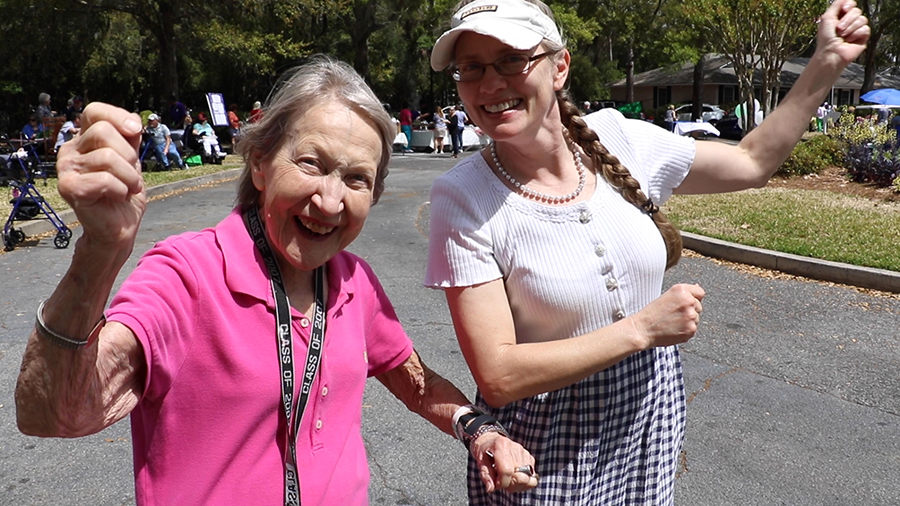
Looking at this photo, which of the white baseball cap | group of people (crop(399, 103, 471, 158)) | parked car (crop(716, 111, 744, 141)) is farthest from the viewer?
parked car (crop(716, 111, 744, 141))

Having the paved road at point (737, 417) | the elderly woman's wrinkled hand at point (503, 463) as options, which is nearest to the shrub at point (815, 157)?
the paved road at point (737, 417)

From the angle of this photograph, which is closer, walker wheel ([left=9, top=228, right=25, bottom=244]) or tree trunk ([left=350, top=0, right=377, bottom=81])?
walker wheel ([left=9, top=228, right=25, bottom=244])

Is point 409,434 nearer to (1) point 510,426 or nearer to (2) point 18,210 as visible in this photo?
(1) point 510,426

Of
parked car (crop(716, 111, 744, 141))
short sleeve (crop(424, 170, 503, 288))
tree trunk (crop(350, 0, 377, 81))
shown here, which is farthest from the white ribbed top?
parked car (crop(716, 111, 744, 141))

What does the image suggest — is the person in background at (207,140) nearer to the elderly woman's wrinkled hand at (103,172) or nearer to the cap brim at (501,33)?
the cap brim at (501,33)

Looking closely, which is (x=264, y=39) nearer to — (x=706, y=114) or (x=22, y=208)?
(x=22, y=208)

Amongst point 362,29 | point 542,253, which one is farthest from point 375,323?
point 362,29

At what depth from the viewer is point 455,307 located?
196 centimetres

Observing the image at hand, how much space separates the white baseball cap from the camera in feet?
6.18

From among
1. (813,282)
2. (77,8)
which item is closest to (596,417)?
(813,282)

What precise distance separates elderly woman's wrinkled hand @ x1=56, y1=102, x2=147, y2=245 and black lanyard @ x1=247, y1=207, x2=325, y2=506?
0.50m

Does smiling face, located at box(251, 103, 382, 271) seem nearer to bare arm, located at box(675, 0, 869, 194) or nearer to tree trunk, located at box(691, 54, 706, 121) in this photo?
bare arm, located at box(675, 0, 869, 194)

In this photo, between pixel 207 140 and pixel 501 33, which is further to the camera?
pixel 207 140

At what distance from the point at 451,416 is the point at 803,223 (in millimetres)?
9008
